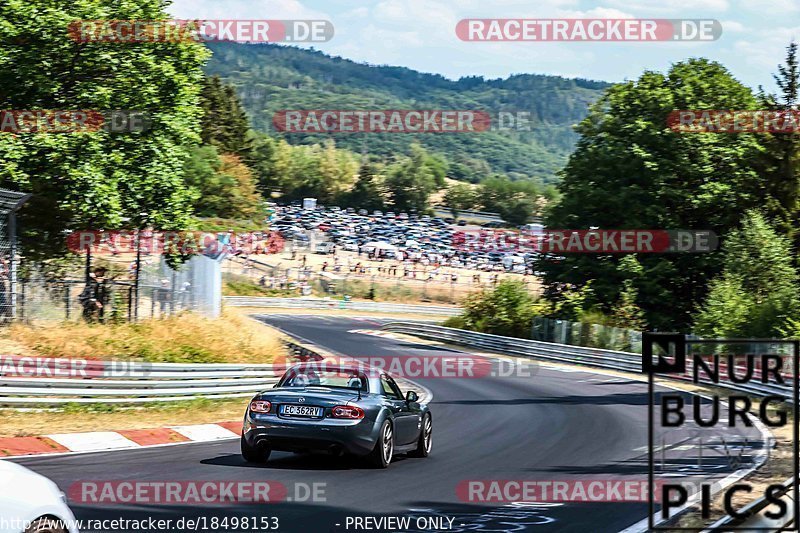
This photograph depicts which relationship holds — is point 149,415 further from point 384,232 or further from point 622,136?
point 384,232

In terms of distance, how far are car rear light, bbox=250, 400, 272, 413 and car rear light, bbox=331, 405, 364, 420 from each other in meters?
0.78

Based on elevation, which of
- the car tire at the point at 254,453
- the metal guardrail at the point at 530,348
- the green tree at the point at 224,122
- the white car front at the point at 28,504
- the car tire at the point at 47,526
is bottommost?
the metal guardrail at the point at 530,348

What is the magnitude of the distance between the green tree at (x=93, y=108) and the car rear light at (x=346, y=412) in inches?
613

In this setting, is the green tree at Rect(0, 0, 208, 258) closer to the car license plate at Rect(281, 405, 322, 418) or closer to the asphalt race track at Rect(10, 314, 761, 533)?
the asphalt race track at Rect(10, 314, 761, 533)

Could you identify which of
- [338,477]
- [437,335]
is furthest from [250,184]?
[338,477]

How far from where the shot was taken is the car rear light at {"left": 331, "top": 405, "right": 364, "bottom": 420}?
1205 cm

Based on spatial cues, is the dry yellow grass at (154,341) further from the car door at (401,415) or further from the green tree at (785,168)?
the green tree at (785,168)

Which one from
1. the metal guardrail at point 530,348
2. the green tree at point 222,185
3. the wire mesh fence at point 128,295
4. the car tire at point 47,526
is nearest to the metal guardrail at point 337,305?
the metal guardrail at point 530,348

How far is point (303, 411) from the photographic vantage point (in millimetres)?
12055

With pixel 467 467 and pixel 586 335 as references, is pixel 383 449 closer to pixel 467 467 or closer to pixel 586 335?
pixel 467 467

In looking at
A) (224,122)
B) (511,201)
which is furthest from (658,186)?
(511,201)

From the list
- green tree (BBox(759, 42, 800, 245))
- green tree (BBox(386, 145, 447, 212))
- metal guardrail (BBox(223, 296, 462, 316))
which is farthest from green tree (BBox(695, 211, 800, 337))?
green tree (BBox(386, 145, 447, 212))

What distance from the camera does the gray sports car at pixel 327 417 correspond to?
39.2 ft

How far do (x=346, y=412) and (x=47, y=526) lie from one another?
239 inches
